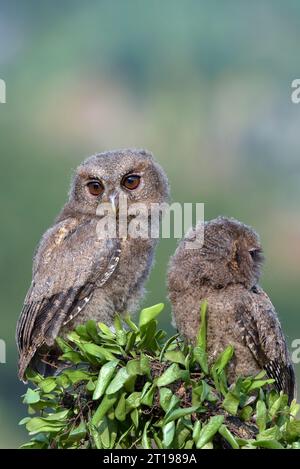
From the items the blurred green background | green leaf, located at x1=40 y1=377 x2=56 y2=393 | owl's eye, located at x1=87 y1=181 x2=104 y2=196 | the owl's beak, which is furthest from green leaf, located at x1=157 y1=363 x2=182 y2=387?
the blurred green background

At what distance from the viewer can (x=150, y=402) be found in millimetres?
3008

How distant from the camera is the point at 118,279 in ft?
13.6

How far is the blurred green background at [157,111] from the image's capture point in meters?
13.0

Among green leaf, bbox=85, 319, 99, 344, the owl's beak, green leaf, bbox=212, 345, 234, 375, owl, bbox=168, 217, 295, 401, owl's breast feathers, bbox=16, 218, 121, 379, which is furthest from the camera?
the owl's beak

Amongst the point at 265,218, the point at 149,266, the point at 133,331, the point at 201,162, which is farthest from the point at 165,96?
the point at 133,331

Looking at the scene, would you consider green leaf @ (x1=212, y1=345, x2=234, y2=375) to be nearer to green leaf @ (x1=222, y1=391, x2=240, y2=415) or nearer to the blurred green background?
green leaf @ (x1=222, y1=391, x2=240, y2=415)

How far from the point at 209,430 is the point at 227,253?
73cm


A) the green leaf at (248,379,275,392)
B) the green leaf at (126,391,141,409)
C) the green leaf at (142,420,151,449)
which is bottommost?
the green leaf at (142,420,151,449)

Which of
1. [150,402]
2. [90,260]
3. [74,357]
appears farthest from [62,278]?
[150,402]

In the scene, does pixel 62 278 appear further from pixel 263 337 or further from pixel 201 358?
pixel 201 358

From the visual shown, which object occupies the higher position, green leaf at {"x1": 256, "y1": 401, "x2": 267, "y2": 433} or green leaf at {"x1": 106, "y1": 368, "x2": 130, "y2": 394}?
green leaf at {"x1": 106, "y1": 368, "x2": 130, "y2": 394}

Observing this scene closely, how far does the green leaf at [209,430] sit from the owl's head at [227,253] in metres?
0.67

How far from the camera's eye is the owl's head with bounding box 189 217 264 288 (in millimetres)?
3523

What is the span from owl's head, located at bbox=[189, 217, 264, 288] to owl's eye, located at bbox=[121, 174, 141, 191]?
0.68 meters
